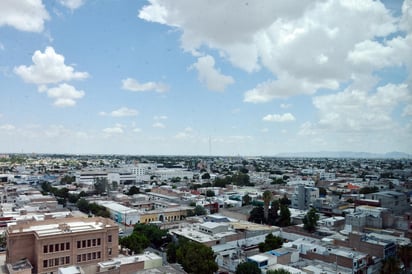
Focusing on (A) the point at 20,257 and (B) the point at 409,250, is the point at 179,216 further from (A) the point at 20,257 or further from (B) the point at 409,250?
(B) the point at 409,250

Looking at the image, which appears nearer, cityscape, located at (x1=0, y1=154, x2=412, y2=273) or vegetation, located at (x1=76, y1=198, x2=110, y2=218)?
cityscape, located at (x1=0, y1=154, x2=412, y2=273)

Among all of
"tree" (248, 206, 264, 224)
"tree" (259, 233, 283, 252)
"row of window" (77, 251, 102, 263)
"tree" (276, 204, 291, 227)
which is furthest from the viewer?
"tree" (248, 206, 264, 224)

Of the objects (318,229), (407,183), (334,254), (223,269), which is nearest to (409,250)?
(334,254)

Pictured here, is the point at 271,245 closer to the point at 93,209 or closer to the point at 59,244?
the point at 59,244

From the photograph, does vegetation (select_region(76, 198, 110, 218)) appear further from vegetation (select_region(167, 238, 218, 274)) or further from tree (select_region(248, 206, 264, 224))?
vegetation (select_region(167, 238, 218, 274))

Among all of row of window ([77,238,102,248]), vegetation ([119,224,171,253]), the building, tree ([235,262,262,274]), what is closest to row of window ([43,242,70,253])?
row of window ([77,238,102,248])

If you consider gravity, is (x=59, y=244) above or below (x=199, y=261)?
above

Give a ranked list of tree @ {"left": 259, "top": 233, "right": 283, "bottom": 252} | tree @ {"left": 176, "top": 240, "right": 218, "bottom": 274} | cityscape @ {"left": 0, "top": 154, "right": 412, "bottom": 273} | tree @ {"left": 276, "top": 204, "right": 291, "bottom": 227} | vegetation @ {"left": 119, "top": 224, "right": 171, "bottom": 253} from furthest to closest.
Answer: tree @ {"left": 276, "top": 204, "right": 291, "bottom": 227}, vegetation @ {"left": 119, "top": 224, "right": 171, "bottom": 253}, tree @ {"left": 259, "top": 233, "right": 283, "bottom": 252}, cityscape @ {"left": 0, "top": 154, "right": 412, "bottom": 273}, tree @ {"left": 176, "top": 240, "right": 218, "bottom": 274}

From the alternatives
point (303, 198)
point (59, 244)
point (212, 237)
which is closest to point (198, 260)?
point (212, 237)
